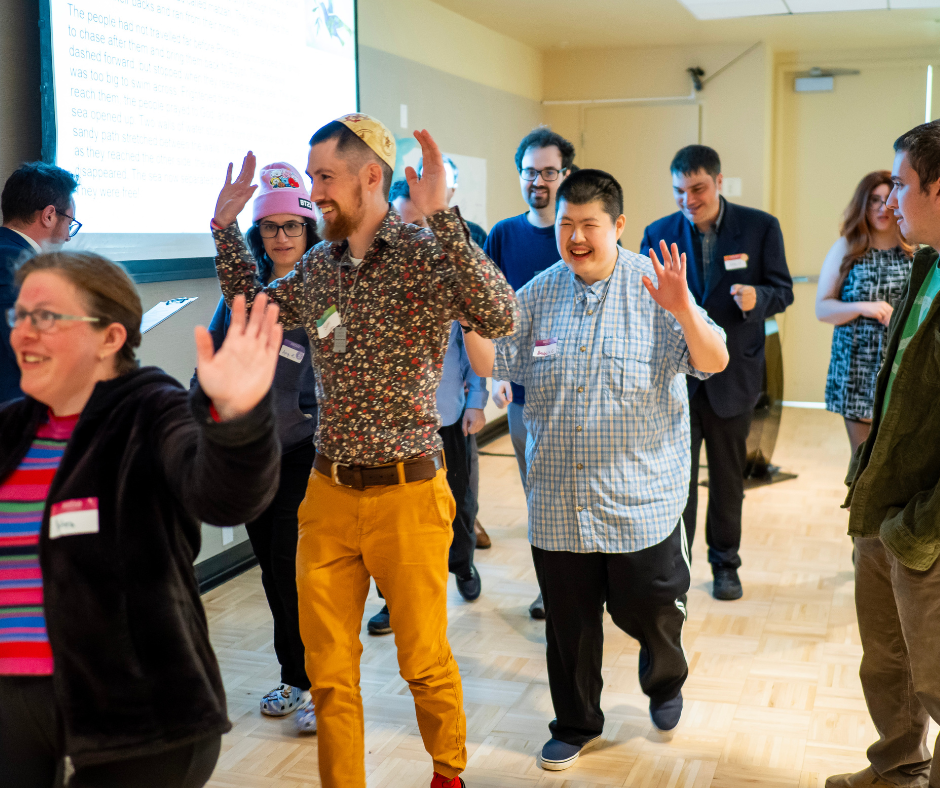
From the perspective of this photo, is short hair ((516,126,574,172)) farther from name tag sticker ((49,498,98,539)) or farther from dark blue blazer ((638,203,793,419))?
name tag sticker ((49,498,98,539))

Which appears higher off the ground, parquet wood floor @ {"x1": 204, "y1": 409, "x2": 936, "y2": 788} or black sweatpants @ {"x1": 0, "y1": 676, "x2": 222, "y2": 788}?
black sweatpants @ {"x1": 0, "y1": 676, "x2": 222, "y2": 788}

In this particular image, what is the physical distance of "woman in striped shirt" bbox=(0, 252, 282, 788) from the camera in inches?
48.4

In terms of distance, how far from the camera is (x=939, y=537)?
5.93 ft

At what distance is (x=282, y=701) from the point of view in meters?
2.82

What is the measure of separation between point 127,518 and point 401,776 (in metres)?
1.50

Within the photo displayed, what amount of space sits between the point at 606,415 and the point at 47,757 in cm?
148

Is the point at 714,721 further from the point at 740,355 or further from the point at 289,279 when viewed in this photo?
the point at 289,279

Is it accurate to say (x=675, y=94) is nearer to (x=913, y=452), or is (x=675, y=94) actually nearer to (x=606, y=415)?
(x=606, y=415)

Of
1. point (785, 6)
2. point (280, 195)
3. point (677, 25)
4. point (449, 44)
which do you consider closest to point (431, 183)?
point (280, 195)

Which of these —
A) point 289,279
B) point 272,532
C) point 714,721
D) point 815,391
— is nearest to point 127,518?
point 289,279

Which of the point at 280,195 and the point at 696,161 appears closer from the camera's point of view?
the point at 280,195

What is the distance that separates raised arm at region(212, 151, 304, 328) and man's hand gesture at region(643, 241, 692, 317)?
0.82 metres

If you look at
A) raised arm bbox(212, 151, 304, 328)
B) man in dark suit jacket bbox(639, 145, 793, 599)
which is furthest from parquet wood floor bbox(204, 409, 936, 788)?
Result: raised arm bbox(212, 151, 304, 328)

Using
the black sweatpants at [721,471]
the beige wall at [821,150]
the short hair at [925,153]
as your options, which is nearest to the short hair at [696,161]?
the black sweatpants at [721,471]
